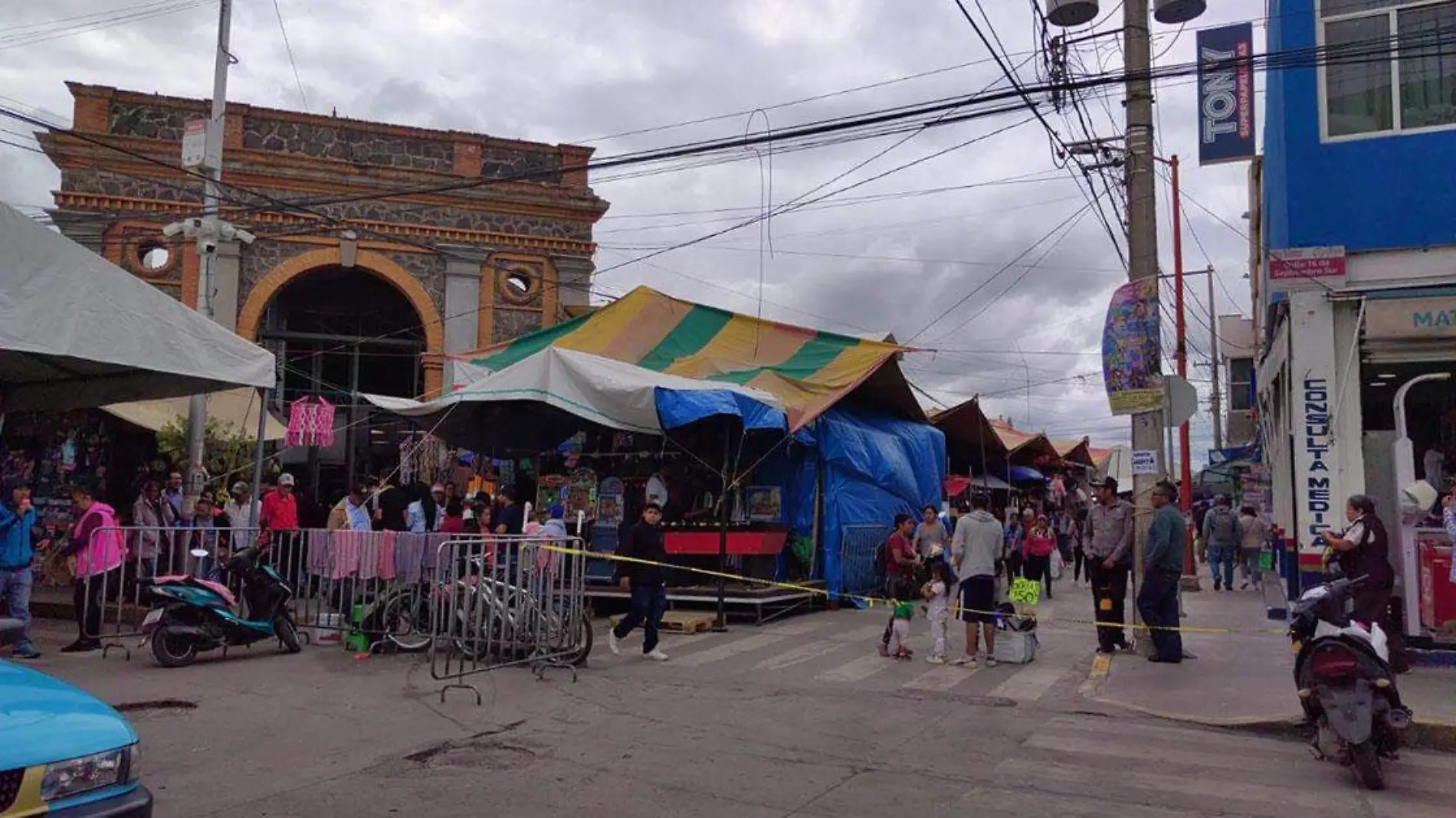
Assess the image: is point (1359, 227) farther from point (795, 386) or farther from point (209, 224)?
point (209, 224)

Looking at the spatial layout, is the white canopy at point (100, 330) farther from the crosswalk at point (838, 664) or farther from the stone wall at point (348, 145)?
the stone wall at point (348, 145)

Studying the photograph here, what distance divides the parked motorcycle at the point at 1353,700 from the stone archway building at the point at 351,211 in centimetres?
1720

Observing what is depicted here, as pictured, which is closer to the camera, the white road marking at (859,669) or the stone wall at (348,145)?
the white road marking at (859,669)

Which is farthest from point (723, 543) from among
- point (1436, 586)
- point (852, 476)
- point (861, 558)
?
point (1436, 586)

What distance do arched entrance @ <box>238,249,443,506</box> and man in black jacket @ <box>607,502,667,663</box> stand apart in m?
13.0

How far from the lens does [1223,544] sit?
20094mm

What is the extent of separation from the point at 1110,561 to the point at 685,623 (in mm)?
5094

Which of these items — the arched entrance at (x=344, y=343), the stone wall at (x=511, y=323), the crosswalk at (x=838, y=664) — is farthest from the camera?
the stone wall at (x=511, y=323)

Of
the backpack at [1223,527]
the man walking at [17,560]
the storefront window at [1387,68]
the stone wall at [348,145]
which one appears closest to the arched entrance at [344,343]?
the stone wall at [348,145]

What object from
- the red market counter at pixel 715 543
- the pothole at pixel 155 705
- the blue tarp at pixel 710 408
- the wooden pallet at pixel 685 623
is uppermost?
the blue tarp at pixel 710 408

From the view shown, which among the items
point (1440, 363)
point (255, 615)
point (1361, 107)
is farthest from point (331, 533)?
point (1440, 363)

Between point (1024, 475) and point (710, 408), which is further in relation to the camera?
point (1024, 475)

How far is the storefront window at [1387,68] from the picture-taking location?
11758mm

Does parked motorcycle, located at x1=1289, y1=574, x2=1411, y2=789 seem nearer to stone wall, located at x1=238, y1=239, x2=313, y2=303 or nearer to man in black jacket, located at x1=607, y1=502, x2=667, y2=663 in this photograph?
man in black jacket, located at x1=607, y1=502, x2=667, y2=663
